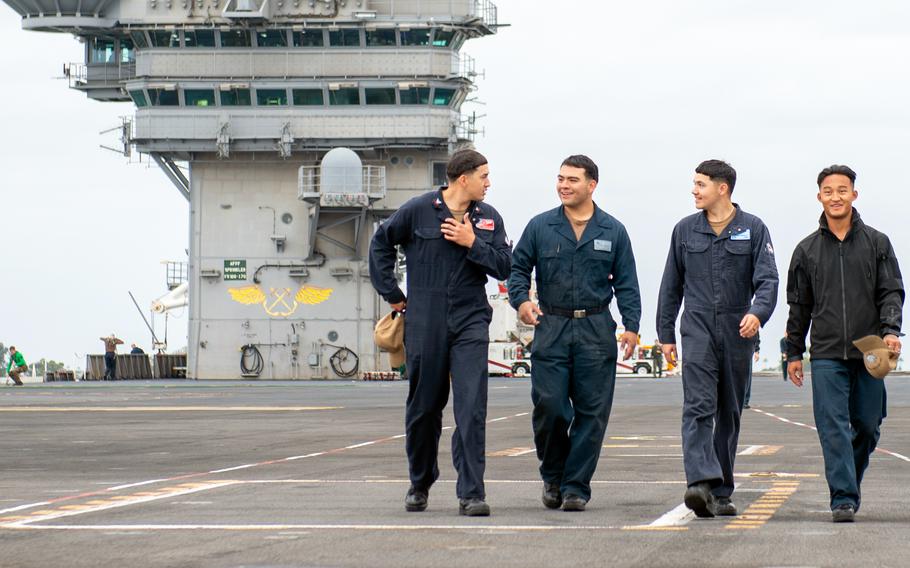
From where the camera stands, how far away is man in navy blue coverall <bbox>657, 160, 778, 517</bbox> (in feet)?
33.3

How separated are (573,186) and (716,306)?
1222 mm

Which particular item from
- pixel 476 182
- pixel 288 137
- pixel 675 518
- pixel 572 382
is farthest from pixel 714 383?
pixel 288 137

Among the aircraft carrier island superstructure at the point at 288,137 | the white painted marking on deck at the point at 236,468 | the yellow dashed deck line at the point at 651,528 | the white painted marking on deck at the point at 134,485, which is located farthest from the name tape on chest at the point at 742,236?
the aircraft carrier island superstructure at the point at 288,137

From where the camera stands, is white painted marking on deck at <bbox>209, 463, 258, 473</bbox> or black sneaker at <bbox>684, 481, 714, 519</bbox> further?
white painted marking on deck at <bbox>209, 463, 258, 473</bbox>

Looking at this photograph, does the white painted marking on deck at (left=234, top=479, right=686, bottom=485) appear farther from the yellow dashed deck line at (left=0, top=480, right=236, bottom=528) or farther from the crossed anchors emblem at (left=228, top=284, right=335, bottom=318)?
the crossed anchors emblem at (left=228, top=284, right=335, bottom=318)

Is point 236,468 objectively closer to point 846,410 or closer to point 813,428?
point 846,410

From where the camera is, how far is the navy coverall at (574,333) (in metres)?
10.5

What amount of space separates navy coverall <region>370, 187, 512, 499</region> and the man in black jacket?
6.25 ft

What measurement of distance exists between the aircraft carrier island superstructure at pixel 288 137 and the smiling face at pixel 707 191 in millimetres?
52696

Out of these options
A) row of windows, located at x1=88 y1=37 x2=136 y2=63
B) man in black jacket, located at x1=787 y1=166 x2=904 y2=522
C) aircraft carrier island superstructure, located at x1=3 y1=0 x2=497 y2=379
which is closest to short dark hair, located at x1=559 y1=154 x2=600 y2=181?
man in black jacket, located at x1=787 y1=166 x2=904 y2=522

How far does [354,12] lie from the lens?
63.4m

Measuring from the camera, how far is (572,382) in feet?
34.8

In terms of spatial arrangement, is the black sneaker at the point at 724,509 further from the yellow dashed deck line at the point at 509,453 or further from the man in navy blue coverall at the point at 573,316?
the yellow dashed deck line at the point at 509,453

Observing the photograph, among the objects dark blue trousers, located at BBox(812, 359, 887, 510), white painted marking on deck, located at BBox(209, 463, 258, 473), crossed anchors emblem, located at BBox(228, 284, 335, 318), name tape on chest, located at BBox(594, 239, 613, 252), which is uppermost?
crossed anchors emblem, located at BBox(228, 284, 335, 318)
